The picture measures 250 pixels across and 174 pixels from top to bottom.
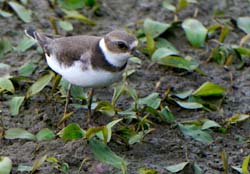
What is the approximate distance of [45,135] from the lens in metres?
6.08

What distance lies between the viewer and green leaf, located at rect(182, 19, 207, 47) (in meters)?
7.82

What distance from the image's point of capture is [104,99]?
22.5 ft

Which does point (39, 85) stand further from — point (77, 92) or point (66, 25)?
point (66, 25)

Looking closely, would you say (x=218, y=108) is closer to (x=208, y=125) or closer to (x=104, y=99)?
(x=208, y=125)

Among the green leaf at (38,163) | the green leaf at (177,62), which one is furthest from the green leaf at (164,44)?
the green leaf at (38,163)

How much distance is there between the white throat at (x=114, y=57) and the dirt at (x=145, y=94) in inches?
24.2

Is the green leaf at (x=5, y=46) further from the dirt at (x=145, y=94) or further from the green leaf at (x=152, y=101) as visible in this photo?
the green leaf at (x=152, y=101)

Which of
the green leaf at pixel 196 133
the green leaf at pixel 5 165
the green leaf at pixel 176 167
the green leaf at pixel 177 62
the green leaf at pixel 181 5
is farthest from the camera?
the green leaf at pixel 181 5

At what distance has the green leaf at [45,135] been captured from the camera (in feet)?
19.9

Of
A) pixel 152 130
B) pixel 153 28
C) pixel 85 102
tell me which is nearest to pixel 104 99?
pixel 85 102

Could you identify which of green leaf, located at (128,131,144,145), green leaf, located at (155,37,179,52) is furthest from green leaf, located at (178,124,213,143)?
green leaf, located at (155,37,179,52)

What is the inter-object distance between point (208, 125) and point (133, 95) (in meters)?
0.65

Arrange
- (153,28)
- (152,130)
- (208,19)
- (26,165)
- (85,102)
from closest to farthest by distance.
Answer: (26,165) → (152,130) → (85,102) → (153,28) → (208,19)

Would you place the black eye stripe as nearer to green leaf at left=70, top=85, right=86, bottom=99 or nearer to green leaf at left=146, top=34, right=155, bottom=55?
green leaf at left=70, top=85, right=86, bottom=99
